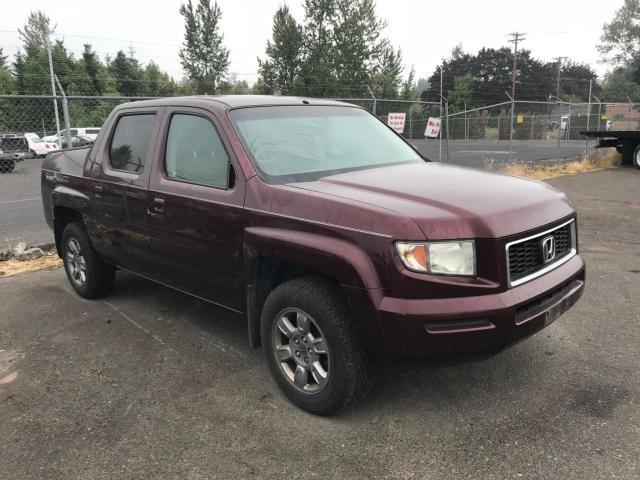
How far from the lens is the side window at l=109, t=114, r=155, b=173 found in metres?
4.14

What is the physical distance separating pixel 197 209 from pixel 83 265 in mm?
2188

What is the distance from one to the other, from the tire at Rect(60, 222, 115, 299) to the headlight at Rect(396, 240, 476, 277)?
340 centimetres

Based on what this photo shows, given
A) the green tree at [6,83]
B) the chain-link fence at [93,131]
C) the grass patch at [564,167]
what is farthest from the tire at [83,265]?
the green tree at [6,83]

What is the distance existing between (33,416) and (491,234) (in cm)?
281

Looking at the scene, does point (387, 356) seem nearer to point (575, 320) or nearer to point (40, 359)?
point (575, 320)

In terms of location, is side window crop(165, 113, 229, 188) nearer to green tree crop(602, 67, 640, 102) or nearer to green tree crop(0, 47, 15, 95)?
green tree crop(0, 47, 15, 95)

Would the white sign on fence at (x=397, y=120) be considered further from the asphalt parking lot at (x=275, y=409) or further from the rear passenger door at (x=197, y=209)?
the rear passenger door at (x=197, y=209)

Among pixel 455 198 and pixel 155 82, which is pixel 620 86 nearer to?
pixel 155 82

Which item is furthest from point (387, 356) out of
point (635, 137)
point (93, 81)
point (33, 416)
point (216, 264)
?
point (93, 81)

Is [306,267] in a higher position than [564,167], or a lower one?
higher

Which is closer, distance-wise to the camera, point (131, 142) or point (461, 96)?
point (131, 142)

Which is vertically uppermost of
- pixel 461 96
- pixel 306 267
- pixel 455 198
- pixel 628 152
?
pixel 461 96

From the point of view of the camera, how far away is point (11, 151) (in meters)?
17.7

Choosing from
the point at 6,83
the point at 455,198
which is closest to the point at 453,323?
the point at 455,198
